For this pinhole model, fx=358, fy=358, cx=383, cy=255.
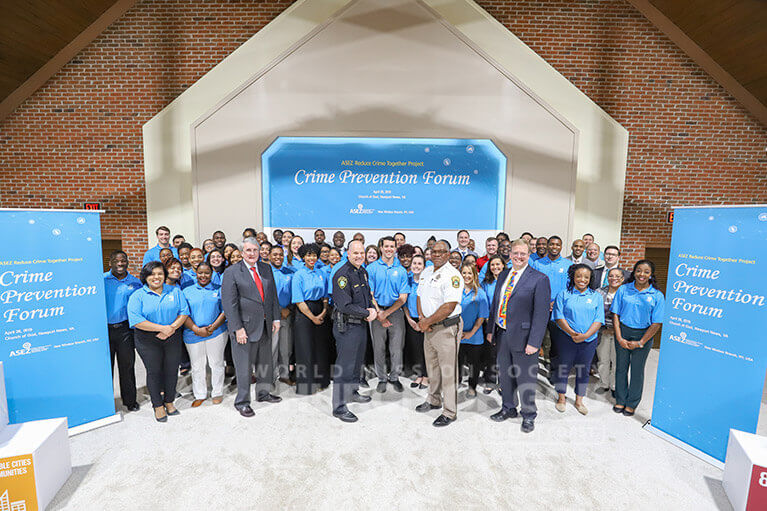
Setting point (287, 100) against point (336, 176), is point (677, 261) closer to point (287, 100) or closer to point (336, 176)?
point (336, 176)

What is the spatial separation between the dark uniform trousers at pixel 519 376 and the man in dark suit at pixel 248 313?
93.3 inches

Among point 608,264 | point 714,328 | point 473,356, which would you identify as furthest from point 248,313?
point 608,264

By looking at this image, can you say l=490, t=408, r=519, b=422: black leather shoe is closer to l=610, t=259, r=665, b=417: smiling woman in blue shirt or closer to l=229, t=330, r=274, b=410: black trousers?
l=610, t=259, r=665, b=417: smiling woman in blue shirt

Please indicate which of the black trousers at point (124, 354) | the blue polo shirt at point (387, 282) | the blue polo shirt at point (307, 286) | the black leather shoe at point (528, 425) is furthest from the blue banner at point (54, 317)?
the black leather shoe at point (528, 425)

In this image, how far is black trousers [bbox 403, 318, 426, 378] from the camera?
14.6ft

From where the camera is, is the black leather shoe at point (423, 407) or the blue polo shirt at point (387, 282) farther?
the blue polo shirt at point (387, 282)

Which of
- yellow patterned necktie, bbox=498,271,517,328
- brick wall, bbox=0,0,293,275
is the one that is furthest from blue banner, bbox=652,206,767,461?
brick wall, bbox=0,0,293,275

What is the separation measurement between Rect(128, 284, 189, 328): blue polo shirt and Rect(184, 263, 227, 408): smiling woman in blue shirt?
17cm

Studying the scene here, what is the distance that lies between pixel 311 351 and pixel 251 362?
644 millimetres

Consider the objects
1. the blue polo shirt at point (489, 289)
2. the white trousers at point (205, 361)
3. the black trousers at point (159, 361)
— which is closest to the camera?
the black trousers at point (159, 361)

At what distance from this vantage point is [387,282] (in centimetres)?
413

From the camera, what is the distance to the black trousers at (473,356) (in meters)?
4.07

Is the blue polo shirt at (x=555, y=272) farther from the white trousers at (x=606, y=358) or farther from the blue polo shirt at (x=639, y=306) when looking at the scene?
the blue polo shirt at (x=639, y=306)

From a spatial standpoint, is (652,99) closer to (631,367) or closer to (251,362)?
(631,367)
